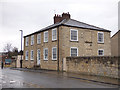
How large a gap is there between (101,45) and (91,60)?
1048cm

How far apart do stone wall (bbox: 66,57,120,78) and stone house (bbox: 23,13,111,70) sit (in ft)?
8.29

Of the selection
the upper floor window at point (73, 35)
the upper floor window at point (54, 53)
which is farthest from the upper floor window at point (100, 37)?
the upper floor window at point (54, 53)

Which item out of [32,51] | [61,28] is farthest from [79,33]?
[32,51]

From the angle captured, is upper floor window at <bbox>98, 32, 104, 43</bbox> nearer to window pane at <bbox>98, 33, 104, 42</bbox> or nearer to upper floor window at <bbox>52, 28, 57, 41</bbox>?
window pane at <bbox>98, 33, 104, 42</bbox>

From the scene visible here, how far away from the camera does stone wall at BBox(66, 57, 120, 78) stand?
1423cm

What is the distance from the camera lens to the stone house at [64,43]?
75.3 ft

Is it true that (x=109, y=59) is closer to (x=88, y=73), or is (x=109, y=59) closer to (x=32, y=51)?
(x=88, y=73)

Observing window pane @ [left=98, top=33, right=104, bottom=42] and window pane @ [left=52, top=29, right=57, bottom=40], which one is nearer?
window pane @ [left=52, top=29, right=57, bottom=40]

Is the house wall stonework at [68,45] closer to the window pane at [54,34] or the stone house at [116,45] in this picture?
the window pane at [54,34]

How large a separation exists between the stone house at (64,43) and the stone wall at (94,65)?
2.53 meters

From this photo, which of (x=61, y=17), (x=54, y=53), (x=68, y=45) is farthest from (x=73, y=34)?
(x=61, y=17)

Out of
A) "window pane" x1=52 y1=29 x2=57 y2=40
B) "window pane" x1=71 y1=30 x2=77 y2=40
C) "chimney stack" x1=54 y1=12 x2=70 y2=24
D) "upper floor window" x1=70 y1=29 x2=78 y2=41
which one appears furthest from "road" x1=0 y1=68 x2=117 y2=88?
"chimney stack" x1=54 y1=12 x2=70 y2=24

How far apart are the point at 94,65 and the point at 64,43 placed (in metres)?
7.42

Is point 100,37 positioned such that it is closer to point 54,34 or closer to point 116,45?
point 54,34
